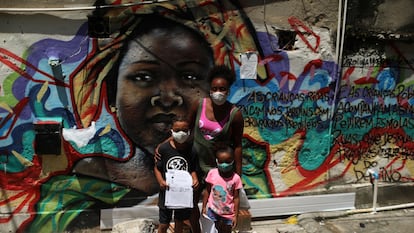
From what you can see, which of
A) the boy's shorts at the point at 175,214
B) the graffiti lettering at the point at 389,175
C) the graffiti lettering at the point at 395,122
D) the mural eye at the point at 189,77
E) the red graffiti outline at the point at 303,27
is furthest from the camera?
the graffiti lettering at the point at 389,175

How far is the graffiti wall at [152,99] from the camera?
4535 mm

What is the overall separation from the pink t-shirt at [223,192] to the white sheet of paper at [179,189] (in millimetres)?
190

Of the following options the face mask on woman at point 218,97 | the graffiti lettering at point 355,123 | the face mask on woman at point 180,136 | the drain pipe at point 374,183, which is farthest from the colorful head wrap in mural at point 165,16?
→ the drain pipe at point 374,183

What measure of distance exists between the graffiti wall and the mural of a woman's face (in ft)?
0.04

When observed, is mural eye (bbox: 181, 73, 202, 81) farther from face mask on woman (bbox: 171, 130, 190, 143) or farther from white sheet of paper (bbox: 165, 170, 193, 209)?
white sheet of paper (bbox: 165, 170, 193, 209)

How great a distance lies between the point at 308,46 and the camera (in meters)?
5.08

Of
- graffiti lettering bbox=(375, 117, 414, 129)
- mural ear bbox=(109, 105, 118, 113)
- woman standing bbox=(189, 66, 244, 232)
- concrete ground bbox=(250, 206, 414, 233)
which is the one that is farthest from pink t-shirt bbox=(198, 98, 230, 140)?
graffiti lettering bbox=(375, 117, 414, 129)

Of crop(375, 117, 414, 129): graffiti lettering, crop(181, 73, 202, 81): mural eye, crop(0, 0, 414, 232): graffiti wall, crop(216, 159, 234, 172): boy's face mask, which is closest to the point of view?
crop(216, 159, 234, 172): boy's face mask

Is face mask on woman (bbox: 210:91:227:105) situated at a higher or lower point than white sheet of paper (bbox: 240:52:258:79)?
lower

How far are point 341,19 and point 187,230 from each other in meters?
2.94

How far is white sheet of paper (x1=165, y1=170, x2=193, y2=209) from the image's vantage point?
12.9 ft

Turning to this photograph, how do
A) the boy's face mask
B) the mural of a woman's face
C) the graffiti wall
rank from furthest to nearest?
the mural of a woman's face < the graffiti wall < the boy's face mask

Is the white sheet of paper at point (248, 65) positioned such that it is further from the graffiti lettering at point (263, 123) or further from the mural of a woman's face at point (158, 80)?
the graffiti lettering at point (263, 123)

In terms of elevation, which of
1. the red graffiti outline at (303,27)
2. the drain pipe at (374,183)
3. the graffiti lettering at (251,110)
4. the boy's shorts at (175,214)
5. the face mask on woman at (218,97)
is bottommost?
the drain pipe at (374,183)
